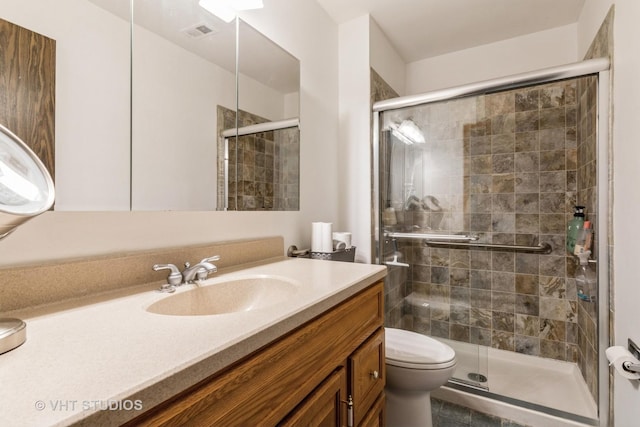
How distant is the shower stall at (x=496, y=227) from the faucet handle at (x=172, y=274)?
1.39m

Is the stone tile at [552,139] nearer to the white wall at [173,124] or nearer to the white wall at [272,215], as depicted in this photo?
the white wall at [272,215]

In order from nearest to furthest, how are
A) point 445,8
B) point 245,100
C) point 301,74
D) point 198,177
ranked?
Answer: point 198,177, point 245,100, point 301,74, point 445,8

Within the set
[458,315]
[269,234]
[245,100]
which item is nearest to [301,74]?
[245,100]

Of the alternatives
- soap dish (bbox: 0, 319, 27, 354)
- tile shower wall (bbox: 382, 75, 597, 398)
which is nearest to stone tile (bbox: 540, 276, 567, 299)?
tile shower wall (bbox: 382, 75, 597, 398)

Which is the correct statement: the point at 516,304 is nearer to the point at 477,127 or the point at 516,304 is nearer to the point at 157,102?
the point at 477,127

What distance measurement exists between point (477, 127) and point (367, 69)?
2.69ft

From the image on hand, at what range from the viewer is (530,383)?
200cm

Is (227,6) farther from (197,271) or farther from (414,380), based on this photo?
(414,380)

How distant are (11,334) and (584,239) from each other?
2270 millimetres

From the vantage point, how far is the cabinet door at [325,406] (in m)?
0.71

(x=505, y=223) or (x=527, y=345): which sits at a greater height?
(x=505, y=223)

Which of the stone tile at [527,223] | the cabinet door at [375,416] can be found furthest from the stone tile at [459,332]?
the cabinet door at [375,416]

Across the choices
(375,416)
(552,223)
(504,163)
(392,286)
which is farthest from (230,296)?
(552,223)

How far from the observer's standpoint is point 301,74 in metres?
1.75
